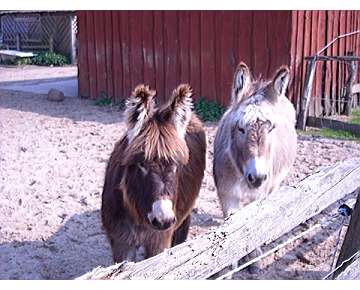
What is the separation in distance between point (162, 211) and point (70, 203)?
2716mm

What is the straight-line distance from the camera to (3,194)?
5.33 meters

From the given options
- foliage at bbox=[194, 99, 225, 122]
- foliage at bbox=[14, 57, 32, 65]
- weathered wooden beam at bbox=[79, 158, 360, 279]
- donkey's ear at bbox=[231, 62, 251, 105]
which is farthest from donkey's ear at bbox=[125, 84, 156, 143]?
foliage at bbox=[14, 57, 32, 65]

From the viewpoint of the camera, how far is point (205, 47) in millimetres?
9430

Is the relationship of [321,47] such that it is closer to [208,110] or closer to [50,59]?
[208,110]

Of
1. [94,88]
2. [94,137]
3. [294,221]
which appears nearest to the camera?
[294,221]

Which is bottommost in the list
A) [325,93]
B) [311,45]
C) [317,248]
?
[317,248]

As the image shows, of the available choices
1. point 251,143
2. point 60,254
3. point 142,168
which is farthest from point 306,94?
point 142,168

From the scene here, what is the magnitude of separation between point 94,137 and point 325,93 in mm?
4401

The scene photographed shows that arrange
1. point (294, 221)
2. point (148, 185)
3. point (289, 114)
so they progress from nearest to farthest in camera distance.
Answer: point (294, 221)
point (148, 185)
point (289, 114)

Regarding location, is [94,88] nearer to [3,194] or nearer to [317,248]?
[3,194]

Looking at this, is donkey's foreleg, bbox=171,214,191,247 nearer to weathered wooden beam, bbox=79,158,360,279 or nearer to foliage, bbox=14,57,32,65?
weathered wooden beam, bbox=79,158,360,279

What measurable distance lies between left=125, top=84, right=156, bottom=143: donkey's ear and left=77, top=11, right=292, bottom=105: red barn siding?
234 inches

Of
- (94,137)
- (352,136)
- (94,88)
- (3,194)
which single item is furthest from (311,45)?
(3,194)

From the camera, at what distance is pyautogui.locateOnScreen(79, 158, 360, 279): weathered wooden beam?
1.63m
